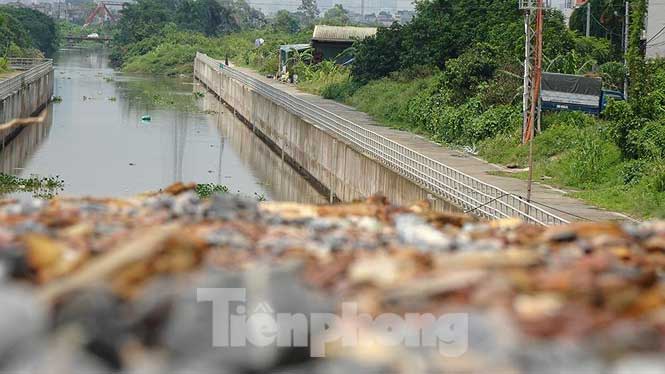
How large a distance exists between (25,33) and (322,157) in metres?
72.7

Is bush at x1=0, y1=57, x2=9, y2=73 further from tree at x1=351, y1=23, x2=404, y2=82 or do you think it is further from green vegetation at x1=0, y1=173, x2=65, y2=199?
green vegetation at x1=0, y1=173, x2=65, y2=199

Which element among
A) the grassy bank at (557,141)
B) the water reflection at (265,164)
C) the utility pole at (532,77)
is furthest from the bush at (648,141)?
the water reflection at (265,164)

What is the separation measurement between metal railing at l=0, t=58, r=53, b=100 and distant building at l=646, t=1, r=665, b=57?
81.5 feet

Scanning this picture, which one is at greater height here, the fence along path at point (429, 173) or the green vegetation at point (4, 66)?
the green vegetation at point (4, 66)

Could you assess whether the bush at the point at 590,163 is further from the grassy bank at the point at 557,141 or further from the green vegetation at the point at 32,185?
the green vegetation at the point at 32,185

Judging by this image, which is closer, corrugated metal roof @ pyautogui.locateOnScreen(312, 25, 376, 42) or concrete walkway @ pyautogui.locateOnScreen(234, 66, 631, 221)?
concrete walkway @ pyautogui.locateOnScreen(234, 66, 631, 221)

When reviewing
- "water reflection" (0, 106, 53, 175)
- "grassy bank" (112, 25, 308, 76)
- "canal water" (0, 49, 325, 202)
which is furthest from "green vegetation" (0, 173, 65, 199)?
"grassy bank" (112, 25, 308, 76)

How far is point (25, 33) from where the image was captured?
4338 inches

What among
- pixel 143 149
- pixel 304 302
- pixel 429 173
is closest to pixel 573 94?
pixel 429 173

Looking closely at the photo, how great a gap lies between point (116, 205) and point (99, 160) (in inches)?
1555

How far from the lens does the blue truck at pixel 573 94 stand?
119 feet

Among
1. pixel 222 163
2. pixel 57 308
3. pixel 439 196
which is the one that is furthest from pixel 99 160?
pixel 57 308

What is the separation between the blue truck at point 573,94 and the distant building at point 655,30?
21.2 ft

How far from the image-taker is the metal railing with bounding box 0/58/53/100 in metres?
55.3
